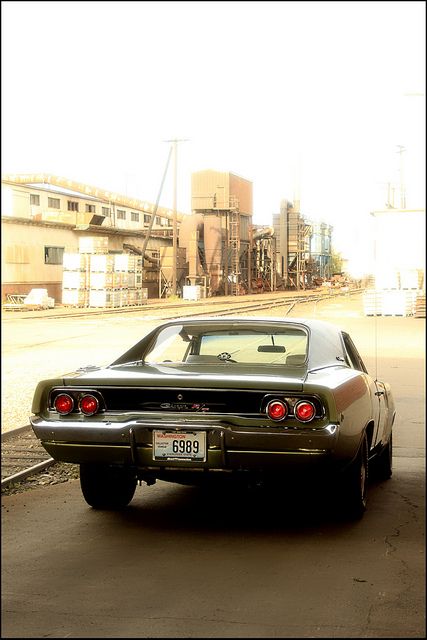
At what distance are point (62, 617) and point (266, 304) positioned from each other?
995cm

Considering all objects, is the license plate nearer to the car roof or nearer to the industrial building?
the car roof

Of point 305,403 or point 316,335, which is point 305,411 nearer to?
point 305,403

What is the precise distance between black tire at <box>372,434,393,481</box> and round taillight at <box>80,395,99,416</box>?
195 centimetres

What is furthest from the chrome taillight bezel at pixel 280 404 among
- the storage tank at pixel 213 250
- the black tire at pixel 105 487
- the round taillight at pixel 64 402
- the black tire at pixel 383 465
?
the storage tank at pixel 213 250

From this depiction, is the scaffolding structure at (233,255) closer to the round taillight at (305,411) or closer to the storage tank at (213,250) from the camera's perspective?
the storage tank at (213,250)

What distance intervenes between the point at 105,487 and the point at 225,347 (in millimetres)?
1580

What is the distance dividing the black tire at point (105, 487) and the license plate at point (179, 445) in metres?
0.70

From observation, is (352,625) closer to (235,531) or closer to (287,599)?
(287,599)

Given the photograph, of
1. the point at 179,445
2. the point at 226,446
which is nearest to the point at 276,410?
the point at 226,446

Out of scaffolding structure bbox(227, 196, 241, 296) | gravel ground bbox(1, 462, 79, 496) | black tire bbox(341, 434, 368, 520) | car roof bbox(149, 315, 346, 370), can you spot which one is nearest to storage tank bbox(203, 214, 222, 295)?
scaffolding structure bbox(227, 196, 241, 296)

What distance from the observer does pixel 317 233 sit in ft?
30.9

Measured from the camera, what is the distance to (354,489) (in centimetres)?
404

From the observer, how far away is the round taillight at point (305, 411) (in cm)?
363

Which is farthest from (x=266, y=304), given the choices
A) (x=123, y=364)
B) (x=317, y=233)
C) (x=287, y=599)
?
(x=287, y=599)
